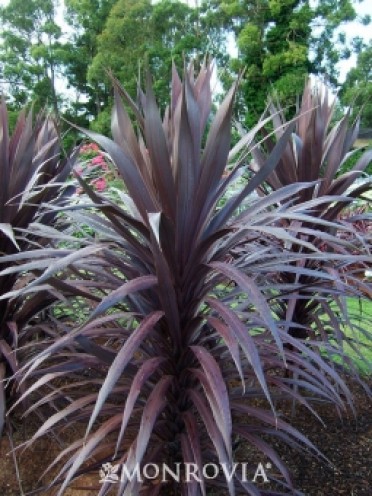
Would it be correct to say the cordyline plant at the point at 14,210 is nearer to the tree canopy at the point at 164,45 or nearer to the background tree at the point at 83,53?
the tree canopy at the point at 164,45

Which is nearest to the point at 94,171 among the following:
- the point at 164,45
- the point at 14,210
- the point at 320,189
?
the point at 14,210

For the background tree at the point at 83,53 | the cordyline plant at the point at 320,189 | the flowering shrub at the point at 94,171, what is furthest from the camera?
the background tree at the point at 83,53

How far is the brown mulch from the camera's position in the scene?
5.49 feet

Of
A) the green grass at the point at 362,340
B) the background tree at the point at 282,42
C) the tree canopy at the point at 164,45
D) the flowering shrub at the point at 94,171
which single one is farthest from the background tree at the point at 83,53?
the green grass at the point at 362,340

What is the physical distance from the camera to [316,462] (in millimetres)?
1811

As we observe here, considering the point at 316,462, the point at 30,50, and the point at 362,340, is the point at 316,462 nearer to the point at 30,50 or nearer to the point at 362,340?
the point at 362,340

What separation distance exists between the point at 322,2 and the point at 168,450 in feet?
77.9

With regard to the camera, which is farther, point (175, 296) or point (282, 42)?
point (282, 42)

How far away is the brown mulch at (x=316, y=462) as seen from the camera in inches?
65.9

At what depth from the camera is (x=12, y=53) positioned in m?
28.1

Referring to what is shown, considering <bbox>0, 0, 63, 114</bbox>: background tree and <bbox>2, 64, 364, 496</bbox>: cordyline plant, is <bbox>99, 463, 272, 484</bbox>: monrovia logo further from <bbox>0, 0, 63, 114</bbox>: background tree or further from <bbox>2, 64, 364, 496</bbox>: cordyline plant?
<bbox>0, 0, 63, 114</bbox>: background tree

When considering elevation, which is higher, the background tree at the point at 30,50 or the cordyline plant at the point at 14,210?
the background tree at the point at 30,50

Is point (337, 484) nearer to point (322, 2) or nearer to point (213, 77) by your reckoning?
point (213, 77)

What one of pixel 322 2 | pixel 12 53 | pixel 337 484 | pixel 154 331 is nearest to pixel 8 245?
pixel 154 331
